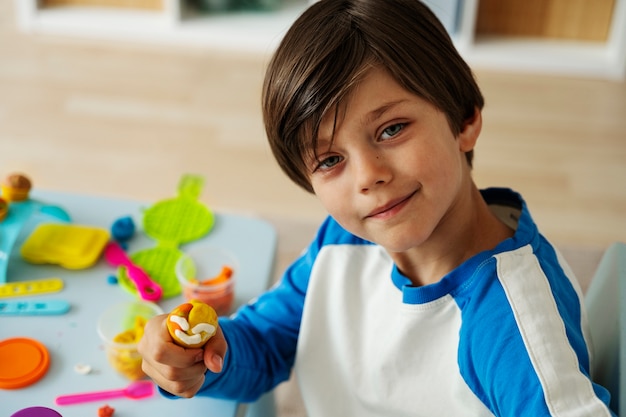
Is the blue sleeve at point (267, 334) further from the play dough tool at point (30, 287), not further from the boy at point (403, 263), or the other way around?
the play dough tool at point (30, 287)

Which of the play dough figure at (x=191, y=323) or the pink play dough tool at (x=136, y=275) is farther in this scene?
the pink play dough tool at (x=136, y=275)

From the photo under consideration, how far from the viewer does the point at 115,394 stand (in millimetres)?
928

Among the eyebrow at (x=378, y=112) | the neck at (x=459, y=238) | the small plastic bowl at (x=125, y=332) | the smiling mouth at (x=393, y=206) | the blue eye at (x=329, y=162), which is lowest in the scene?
the small plastic bowl at (x=125, y=332)

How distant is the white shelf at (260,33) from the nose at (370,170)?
1.95m

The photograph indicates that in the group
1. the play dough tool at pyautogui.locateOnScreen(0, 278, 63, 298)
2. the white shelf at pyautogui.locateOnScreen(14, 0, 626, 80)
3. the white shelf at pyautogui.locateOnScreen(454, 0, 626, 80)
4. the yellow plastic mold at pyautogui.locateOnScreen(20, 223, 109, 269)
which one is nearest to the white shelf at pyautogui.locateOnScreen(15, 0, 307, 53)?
the white shelf at pyautogui.locateOnScreen(14, 0, 626, 80)

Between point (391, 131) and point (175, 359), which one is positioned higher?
point (391, 131)

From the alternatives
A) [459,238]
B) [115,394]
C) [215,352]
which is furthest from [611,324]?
[115,394]

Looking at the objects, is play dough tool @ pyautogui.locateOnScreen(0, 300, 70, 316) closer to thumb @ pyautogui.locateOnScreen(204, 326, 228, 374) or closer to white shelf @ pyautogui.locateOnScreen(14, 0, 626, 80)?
thumb @ pyautogui.locateOnScreen(204, 326, 228, 374)

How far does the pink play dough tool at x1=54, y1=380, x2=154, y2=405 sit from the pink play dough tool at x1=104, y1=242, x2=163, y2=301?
5.9 inches

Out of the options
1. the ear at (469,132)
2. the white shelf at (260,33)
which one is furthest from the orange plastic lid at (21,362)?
the white shelf at (260,33)

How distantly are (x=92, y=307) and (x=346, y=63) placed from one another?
47 centimetres

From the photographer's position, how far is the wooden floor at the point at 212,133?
2164mm

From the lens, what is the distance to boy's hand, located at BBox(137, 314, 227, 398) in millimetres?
842

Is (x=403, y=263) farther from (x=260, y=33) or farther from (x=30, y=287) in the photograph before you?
(x=260, y=33)
